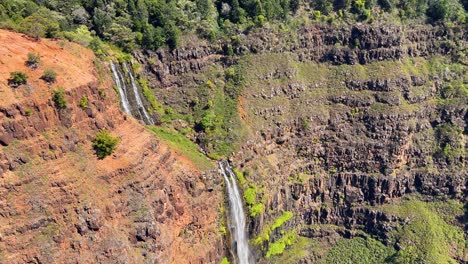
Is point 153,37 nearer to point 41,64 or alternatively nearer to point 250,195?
point 41,64

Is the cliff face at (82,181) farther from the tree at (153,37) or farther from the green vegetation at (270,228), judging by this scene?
the tree at (153,37)

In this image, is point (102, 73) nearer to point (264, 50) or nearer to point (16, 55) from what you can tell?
point (16, 55)

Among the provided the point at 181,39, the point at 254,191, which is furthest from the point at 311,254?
the point at 181,39

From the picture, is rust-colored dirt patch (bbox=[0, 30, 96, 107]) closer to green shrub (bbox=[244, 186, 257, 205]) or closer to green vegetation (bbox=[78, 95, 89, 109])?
green vegetation (bbox=[78, 95, 89, 109])

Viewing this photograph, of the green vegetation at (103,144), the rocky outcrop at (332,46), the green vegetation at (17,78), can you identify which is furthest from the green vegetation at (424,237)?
the green vegetation at (17,78)

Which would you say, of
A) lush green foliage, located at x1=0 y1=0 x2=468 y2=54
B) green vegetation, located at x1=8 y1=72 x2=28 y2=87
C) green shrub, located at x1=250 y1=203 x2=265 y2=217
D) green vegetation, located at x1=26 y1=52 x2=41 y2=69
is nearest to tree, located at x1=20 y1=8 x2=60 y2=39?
lush green foliage, located at x1=0 y1=0 x2=468 y2=54

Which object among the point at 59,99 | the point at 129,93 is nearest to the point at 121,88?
the point at 129,93
